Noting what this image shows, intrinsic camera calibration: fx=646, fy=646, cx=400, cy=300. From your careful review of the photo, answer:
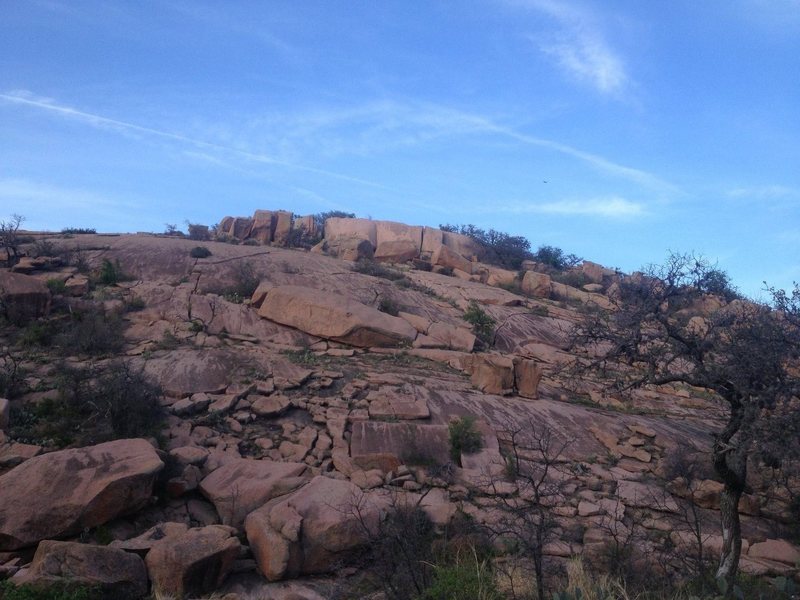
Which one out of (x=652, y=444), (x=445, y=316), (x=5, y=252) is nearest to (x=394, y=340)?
(x=445, y=316)

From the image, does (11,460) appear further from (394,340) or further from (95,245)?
(95,245)

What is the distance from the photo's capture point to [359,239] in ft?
98.4

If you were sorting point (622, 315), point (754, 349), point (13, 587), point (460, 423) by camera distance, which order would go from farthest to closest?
point (460, 423)
point (622, 315)
point (754, 349)
point (13, 587)

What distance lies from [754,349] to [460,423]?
581cm

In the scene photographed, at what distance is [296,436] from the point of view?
11.8m

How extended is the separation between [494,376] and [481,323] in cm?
529

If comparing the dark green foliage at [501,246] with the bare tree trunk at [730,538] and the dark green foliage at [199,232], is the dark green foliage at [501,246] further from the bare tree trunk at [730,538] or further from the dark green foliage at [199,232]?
the bare tree trunk at [730,538]

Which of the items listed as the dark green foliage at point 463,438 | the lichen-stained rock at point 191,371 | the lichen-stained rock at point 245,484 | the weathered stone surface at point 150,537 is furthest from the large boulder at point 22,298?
the dark green foliage at point 463,438

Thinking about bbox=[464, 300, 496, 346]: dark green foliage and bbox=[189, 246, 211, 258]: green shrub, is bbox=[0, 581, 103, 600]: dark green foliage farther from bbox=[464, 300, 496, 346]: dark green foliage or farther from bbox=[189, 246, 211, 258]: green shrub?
bbox=[189, 246, 211, 258]: green shrub

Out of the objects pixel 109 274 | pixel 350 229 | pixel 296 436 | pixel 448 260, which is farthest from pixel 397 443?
Result: pixel 350 229

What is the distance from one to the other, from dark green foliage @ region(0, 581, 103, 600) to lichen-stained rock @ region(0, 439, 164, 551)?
4.35 ft

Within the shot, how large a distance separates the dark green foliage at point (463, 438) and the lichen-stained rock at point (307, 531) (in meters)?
3.09

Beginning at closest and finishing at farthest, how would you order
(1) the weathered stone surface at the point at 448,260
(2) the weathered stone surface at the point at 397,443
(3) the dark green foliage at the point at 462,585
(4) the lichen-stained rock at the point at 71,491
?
(3) the dark green foliage at the point at 462,585 < (4) the lichen-stained rock at the point at 71,491 < (2) the weathered stone surface at the point at 397,443 < (1) the weathered stone surface at the point at 448,260

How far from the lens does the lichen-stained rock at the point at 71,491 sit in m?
7.89
